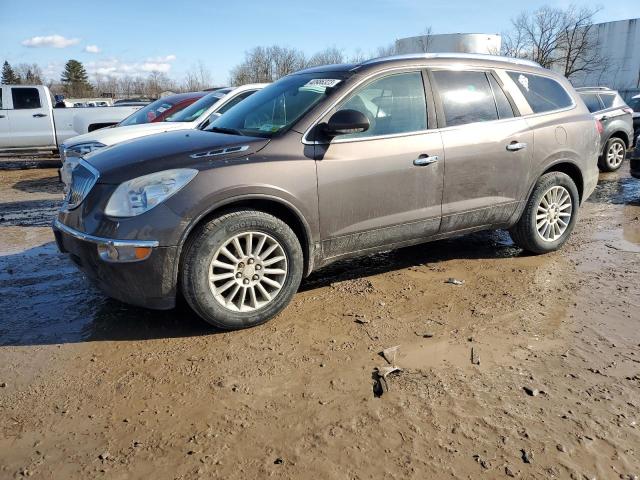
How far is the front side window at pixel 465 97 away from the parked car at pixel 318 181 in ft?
0.04

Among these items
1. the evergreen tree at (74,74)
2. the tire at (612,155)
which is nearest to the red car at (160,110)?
the tire at (612,155)

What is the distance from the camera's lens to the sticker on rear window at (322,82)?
4.08m

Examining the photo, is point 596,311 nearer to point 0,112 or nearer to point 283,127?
point 283,127

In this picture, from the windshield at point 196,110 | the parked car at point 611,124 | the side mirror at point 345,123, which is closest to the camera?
the side mirror at point 345,123

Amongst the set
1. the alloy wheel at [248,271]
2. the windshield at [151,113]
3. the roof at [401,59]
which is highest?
the roof at [401,59]

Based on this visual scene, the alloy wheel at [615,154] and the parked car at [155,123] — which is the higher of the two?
the parked car at [155,123]

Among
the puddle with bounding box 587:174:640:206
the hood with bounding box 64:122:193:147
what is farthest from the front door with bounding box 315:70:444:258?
the puddle with bounding box 587:174:640:206

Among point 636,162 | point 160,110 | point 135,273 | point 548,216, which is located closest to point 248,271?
point 135,273

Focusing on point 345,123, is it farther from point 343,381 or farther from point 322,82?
point 343,381

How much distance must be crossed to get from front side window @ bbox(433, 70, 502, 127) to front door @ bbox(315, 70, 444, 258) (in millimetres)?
216

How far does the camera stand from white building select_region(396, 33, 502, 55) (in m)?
44.7

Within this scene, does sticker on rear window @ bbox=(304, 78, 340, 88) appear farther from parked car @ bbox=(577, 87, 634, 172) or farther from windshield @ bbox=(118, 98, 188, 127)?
parked car @ bbox=(577, 87, 634, 172)

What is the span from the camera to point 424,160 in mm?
4152

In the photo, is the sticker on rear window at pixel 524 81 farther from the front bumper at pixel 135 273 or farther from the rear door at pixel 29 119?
the rear door at pixel 29 119
